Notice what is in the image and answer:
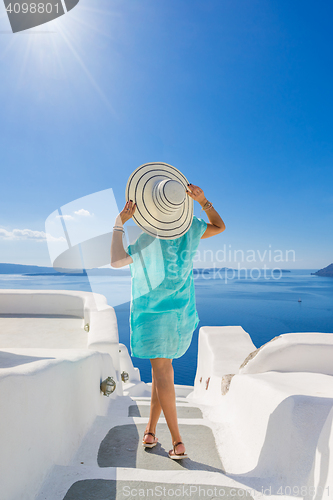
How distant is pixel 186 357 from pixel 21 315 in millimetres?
50516

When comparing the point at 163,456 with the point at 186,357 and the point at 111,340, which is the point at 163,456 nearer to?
the point at 111,340

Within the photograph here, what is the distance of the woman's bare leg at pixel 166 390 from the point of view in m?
1.76

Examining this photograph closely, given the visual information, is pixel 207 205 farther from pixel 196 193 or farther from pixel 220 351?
pixel 220 351

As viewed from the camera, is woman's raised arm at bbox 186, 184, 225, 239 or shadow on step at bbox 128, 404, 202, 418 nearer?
woman's raised arm at bbox 186, 184, 225, 239

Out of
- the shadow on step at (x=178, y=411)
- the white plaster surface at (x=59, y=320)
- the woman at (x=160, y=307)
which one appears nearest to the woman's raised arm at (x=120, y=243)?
the woman at (x=160, y=307)

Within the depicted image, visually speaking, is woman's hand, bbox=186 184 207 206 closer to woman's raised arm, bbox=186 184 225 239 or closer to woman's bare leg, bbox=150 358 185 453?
woman's raised arm, bbox=186 184 225 239

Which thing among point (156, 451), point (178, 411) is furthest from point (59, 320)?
point (156, 451)

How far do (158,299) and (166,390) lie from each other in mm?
563

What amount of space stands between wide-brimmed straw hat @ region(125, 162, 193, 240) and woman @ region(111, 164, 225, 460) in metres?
0.04

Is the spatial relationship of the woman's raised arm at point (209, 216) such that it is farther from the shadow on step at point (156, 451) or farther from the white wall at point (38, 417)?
the shadow on step at point (156, 451)

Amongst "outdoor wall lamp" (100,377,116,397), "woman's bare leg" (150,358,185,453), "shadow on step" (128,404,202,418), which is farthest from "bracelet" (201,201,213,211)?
"shadow on step" (128,404,202,418)

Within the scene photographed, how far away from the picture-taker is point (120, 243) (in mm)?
1736

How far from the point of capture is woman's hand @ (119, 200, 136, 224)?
1.75 meters

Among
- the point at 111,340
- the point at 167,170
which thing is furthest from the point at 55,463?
the point at 111,340
